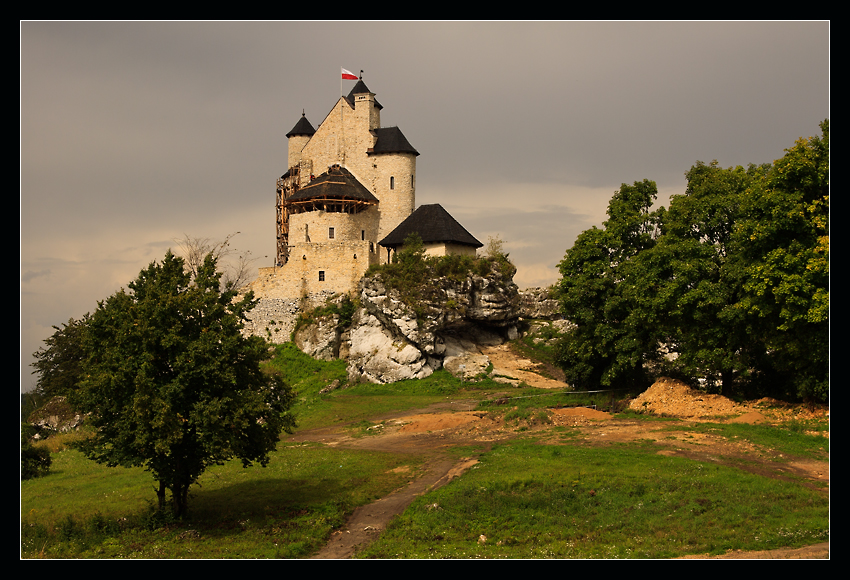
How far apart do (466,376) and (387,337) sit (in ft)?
20.4

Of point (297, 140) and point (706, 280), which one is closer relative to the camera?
point (706, 280)

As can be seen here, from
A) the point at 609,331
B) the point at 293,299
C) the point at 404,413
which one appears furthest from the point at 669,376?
the point at 293,299

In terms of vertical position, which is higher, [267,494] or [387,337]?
[387,337]

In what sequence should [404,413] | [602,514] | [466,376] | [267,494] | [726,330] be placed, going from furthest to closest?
[466,376] → [404,413] → [726,330] → [267,494] → [602,514]

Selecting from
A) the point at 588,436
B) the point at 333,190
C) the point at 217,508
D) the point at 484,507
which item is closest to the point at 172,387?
the point at 217,508

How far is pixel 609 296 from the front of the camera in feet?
110

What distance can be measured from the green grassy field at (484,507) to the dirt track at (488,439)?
1.84 feet

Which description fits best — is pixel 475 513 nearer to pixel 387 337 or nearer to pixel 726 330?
pixel 726 330

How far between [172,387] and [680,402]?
849 inches

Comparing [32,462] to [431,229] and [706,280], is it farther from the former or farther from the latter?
[431,229]

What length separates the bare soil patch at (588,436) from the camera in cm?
1873

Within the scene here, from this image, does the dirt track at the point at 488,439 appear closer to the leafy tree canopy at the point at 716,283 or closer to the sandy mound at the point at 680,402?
the sandy mound at the point at 680,402

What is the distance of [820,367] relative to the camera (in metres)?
25.5

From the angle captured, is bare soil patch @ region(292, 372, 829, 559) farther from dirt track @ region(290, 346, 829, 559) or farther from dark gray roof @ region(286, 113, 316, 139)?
dark gray roof @ region(286, 113, 316, 139)
